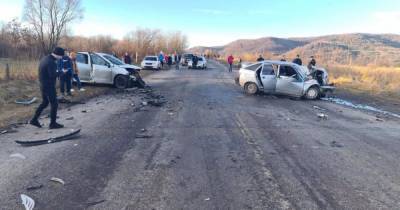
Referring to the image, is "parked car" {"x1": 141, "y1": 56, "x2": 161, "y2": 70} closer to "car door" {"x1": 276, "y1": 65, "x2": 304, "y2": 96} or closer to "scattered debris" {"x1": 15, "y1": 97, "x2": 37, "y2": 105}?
"car door" {"x1": 276, "y1": 65, "x2": 304, "y2": 96}

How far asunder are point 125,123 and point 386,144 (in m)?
6.13

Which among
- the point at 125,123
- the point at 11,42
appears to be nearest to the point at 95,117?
the point at 125,123

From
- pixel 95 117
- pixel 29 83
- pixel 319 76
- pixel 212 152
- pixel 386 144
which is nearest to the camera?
pixel 212 152

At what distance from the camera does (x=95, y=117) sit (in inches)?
401

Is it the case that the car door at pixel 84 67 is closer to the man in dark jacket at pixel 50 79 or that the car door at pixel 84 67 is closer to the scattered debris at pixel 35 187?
the man in dark jacket at pixel 50 79

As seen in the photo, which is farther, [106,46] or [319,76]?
[106,46]

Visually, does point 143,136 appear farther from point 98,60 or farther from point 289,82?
point 98,60

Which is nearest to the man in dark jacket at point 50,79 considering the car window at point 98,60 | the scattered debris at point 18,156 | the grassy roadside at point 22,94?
the grassy roadside at point 22,94

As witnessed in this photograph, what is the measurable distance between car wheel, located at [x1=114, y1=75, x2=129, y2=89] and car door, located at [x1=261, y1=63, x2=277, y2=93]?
6.35 meters

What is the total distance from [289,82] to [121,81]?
25.5 ft

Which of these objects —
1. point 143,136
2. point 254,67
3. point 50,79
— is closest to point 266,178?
point 143,136

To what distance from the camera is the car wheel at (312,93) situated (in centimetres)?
1662

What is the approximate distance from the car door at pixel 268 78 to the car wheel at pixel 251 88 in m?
0.45

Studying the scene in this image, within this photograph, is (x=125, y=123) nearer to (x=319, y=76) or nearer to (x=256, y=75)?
(x=256, y=75)
